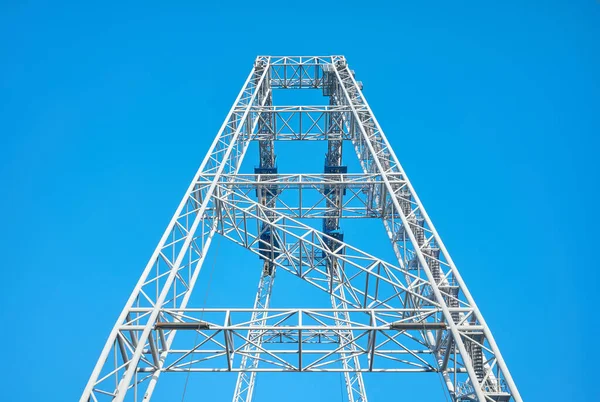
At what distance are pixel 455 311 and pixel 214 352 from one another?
6929 millimetres

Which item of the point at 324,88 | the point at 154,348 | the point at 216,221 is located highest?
the point at 324,88

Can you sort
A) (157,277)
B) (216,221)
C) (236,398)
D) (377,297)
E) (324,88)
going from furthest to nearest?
1. (236,398)
2. (324,88)
3. (216,221)
4. (377,297)
5. (157,277)

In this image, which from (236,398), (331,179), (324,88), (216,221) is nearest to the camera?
(216,221)

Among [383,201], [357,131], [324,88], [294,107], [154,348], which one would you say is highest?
[324,88]

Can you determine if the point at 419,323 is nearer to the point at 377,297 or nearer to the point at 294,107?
the point at 377,297

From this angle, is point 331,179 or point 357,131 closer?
point 331,179

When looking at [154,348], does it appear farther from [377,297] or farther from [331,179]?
[331,179]

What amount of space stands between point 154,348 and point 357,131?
14765mm

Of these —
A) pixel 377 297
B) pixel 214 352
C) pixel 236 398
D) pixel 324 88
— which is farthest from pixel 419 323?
pixel 236 398

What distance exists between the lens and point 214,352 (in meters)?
15.3

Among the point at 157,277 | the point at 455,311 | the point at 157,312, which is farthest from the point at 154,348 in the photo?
the point at 455,311

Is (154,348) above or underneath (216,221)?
underneath

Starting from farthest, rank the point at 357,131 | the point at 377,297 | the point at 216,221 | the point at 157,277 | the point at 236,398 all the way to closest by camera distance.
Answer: the point at 236,398
the point at 357,131
the point at 216,221
the point at 377,297
the point at 157,277

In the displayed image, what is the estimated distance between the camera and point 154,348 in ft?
46.7
